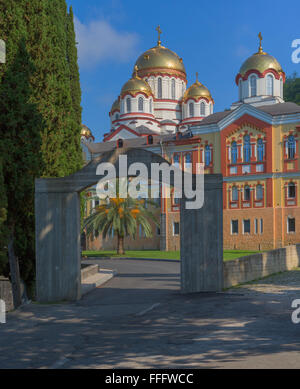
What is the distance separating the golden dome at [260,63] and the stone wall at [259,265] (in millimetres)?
33966

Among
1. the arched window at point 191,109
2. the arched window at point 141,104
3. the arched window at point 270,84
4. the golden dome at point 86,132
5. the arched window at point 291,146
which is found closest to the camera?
the arched window at point 291,146

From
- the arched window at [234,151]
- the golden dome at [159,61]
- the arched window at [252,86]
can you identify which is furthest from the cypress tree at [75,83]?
the golden dome at [159,61]

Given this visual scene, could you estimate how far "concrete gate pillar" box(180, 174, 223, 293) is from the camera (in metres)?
13.8

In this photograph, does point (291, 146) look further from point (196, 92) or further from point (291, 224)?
point (196, 92)

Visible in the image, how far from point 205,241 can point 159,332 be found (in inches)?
196

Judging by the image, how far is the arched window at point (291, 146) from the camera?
4328 centimetres

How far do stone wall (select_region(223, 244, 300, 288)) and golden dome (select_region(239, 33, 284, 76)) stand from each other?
3397 centimetres

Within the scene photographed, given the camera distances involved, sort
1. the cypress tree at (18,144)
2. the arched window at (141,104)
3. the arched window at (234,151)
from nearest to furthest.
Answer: the cypress tree at (18,144), the arched window at (234,151), the arched window at (141,104)

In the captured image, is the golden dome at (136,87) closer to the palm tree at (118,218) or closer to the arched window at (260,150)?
the arched window at (260,150)

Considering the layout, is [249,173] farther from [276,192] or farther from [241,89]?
[241,89]

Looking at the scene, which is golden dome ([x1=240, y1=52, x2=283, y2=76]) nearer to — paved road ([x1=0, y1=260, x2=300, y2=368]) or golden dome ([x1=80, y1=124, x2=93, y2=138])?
golden dome ([x1=80, y1=124, x2=93, y2=138])

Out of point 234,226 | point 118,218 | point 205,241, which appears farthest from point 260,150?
point 205,241
